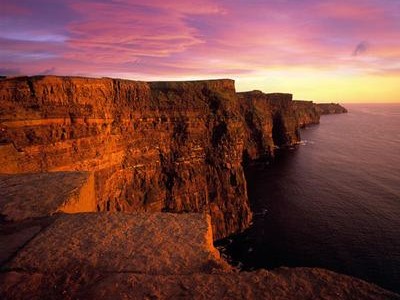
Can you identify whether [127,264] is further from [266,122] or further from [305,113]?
[305,113]

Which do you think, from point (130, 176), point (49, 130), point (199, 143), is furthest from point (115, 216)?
point (199, 143)

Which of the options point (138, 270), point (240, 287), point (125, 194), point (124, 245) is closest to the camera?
point (240, 287)

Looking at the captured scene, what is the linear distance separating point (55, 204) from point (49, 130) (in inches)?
852

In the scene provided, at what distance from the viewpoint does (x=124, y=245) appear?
644 cm

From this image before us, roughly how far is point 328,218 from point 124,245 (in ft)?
149

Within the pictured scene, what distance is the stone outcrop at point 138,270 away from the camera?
4.91m

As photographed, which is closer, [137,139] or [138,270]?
[138,270]

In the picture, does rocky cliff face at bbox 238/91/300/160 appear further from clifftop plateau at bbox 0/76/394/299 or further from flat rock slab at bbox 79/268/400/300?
flat rock slab at bbox 79/268/400/300

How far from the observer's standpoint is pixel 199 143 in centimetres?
4422

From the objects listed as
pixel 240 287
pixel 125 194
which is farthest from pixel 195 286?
pixel 125 194

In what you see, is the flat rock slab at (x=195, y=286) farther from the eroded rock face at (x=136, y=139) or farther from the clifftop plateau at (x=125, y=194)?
the eroded rock face at (x=136, y=139)

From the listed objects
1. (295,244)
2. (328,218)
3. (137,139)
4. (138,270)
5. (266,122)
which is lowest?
(295,244)

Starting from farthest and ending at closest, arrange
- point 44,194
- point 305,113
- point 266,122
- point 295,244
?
point 305,113 < point 266,122 < point 295,244 < point 44,194

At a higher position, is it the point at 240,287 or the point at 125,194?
the point at 240,287
